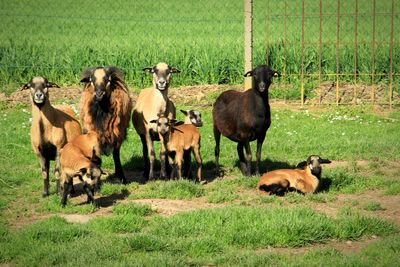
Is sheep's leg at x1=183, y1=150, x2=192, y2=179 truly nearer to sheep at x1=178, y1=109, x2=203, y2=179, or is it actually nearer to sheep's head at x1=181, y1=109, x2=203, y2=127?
sheep at x1=178, y1=109, x2=203, y2=179

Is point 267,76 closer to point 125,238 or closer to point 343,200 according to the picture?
point 343,200

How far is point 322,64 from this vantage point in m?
21.2

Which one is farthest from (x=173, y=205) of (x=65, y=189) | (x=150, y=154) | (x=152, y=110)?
(x=152, y=110)

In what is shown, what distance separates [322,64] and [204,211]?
11964 millimetres

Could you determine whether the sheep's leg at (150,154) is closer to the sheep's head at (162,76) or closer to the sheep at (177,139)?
the sheep at (177,139)

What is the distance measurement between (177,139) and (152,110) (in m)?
0.87

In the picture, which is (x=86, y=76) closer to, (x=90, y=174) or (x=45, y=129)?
(x=45, y=129)

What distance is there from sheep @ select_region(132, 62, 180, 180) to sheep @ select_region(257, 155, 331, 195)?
6.13 feet

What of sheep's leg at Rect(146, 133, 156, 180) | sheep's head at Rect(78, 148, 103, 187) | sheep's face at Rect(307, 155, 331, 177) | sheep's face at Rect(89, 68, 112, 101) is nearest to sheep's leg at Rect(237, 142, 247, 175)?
sheep's leg at Rect(146, 133, 156, 180)

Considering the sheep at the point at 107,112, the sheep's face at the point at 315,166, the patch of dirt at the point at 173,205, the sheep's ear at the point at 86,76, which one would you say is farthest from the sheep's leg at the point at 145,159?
the sheep's face at the point at 315,166

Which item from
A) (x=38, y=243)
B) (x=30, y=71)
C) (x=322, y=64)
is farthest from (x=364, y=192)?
(x=30, y=71)

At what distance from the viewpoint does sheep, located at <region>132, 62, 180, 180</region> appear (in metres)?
12.5

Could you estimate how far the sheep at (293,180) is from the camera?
1132 centimetres

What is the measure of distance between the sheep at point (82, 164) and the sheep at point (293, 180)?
8.18ft
